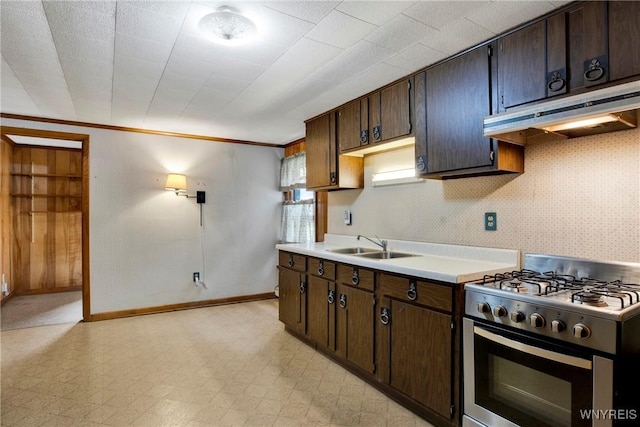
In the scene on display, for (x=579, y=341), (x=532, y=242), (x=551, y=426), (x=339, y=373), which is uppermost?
(x=532, y=242)

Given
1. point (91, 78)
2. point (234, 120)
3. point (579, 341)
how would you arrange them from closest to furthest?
point (579, 341) → point (91, 78) → point (234, 120)

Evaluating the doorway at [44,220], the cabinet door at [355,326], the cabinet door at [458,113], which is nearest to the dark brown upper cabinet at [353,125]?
the cabinet door at [458,113]

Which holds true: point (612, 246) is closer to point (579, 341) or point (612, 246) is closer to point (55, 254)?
point (579, 341)

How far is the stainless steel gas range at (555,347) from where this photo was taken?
1365mm

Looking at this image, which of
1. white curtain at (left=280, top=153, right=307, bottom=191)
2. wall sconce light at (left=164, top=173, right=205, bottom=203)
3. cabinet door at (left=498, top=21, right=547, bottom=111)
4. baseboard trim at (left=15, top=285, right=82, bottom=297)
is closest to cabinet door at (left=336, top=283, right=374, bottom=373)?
cabinet door at (left=498, top=21, right=547, bottom=111)

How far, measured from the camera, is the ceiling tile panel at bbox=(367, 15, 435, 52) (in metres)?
1.93

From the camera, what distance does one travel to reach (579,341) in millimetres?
1420

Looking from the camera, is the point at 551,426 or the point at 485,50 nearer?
the point at 551,426

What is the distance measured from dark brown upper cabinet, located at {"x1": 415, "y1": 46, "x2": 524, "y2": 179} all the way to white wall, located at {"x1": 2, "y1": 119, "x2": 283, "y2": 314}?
312 cm

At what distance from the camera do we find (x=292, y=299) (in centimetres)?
348

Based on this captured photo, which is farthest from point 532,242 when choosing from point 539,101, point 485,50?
point 485,50

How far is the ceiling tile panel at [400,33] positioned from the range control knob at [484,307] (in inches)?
59.9

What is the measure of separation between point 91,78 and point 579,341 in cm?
347

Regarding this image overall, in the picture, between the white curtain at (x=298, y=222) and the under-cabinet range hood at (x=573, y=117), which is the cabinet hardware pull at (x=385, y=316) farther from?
the white curtain at (x=298, y=222)
